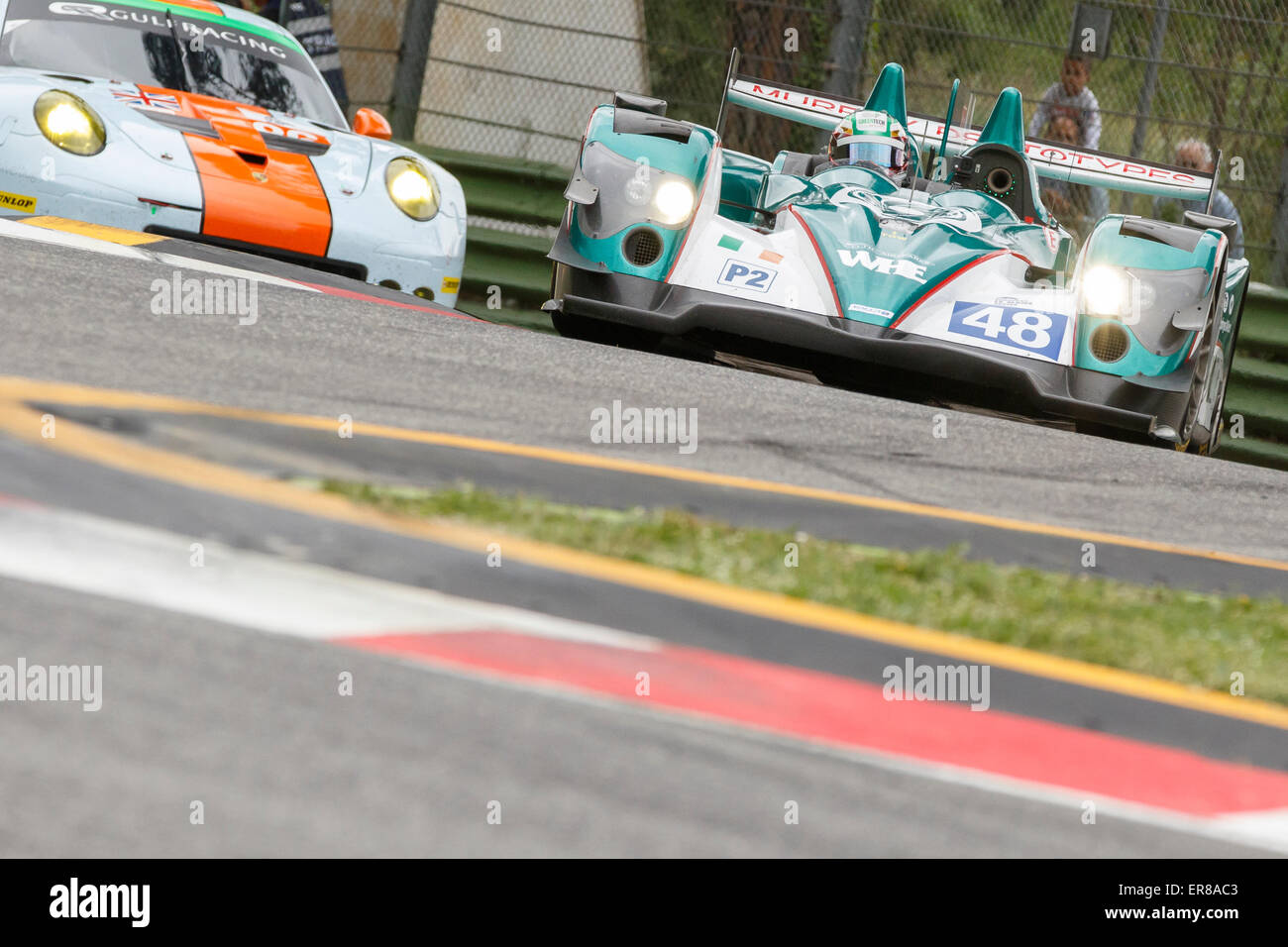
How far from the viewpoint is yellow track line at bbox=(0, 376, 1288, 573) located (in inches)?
118

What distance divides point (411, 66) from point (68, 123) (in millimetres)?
3538

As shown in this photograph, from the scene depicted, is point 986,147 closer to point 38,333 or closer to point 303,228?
point 303,228

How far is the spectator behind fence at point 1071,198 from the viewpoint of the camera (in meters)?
8.90

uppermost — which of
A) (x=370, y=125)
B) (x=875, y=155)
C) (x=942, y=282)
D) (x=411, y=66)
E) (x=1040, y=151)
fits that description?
(x=411, y=66)

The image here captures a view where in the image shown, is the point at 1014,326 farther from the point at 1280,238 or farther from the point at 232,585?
the point at 232,585

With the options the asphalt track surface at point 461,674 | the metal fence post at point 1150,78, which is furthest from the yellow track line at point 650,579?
the metal fence post at point 1150,78

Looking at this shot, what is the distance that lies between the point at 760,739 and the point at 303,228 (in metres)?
4.81

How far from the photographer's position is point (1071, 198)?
945 cm

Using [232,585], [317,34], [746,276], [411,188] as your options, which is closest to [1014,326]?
[746,276]

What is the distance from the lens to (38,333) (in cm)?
357

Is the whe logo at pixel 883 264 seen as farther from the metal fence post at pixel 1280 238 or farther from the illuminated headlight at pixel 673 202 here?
the metal fence post at pixel 1280 238

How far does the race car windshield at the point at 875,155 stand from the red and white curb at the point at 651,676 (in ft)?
17.8
